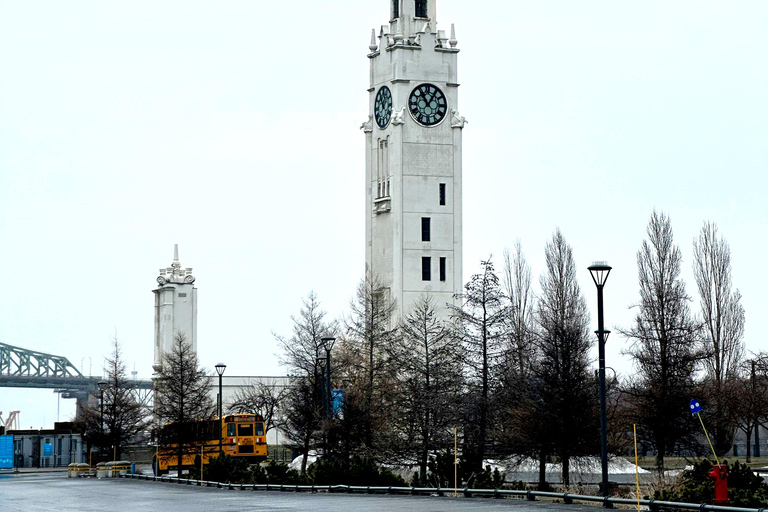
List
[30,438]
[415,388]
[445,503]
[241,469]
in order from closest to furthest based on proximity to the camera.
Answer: [445,503] < [415,388] < [241,469] < [30,438]

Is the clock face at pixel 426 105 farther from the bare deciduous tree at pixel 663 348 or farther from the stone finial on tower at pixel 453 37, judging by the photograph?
the bare deciduous tree at pixel 663 348

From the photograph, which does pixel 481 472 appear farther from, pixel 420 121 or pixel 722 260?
pixel 420 121

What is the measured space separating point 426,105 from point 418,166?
162 inches

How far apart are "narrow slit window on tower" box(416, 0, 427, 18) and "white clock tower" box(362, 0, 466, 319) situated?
0.69 m

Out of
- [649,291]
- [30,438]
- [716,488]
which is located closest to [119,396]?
[30,438]

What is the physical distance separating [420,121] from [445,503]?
53.9 metres

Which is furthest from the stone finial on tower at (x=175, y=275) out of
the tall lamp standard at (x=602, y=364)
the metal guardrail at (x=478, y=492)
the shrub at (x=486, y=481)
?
the tall lamp standard at (x=602, y=364)

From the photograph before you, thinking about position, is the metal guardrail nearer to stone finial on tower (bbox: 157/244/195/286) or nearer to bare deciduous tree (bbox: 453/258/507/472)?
bare deciduous tree (bbox: 453/258/507/472)

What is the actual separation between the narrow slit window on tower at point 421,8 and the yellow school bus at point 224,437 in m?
32.1

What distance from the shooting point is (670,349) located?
5481 cm

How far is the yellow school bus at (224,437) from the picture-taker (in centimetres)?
6538

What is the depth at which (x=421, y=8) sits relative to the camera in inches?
3364

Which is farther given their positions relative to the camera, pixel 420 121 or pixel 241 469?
pixel 420 121

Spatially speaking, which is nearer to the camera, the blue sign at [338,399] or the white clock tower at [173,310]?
the blue sign at [338,399]
